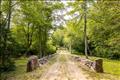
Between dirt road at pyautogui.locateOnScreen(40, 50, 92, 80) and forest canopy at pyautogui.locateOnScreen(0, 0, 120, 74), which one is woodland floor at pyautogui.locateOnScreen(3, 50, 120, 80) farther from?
forest canopy at pyautogui.locateOnScreen(0, 0, 120, 74)

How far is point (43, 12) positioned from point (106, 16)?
50.6 feet

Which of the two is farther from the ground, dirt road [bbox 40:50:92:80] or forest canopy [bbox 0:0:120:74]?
forest canopy [bbox 0:0:120:74]

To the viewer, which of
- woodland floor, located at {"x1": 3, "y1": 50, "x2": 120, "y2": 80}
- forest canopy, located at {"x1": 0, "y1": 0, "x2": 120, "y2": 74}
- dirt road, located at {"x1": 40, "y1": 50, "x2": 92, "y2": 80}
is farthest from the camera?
forest canopy, located at {"x1": 0, "y1": 0, "x2": 120, "y2": 74}

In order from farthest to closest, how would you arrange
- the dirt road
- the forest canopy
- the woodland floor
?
the forest canopy
the woodland floor
the dirt road

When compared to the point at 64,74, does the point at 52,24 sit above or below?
above

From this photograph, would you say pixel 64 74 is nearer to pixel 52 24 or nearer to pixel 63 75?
pixel 63 75

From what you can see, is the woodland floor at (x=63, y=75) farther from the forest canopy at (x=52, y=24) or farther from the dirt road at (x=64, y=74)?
the forest canopy at (x=52, y=24)

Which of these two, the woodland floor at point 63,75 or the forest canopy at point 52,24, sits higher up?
the forest canopy at point 52,24

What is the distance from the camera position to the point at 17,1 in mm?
17047

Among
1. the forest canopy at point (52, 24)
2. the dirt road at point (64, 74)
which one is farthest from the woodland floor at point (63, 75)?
the forest canopy at point (52, 24)

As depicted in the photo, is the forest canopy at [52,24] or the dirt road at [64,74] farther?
the forest canopy at [52,24]

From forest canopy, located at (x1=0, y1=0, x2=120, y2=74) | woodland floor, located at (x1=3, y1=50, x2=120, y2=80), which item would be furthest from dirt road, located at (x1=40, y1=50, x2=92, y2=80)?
forest canopy, located at (x1=0, y1=0, x2=120, y2=74)

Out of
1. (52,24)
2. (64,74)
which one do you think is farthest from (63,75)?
(52,24)

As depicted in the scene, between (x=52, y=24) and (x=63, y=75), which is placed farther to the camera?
(x=52, y=24)
